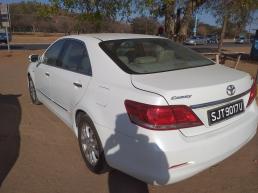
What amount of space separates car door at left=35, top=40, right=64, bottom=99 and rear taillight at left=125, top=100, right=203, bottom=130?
7.96 feet

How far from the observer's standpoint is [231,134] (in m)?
3.06

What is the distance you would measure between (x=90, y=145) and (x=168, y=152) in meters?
1.25

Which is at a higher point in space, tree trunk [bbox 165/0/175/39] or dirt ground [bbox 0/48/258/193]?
tree trunk [bbox 165/0/175/39]

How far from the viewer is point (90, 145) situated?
3.66m

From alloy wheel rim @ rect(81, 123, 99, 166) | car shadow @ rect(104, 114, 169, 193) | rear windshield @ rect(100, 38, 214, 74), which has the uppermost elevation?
rear windshield @ rect(100, 38, 214, 74)

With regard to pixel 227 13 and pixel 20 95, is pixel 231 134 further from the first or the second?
pixel 227 13

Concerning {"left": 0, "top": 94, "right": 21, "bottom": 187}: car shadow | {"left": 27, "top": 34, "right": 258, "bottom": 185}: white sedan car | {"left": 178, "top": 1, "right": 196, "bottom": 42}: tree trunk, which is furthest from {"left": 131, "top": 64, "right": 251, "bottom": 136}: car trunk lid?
{"left": 178, "top": 1, "right": 196, "bottom": 42}: tree trunk

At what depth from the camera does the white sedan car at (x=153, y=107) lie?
2729mm

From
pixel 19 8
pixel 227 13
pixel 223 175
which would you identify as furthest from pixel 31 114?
pixel 19 8

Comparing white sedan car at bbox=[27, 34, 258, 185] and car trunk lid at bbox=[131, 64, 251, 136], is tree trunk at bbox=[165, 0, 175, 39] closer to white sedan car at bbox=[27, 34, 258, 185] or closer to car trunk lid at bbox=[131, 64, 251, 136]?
white sedan car at bbox=[27, 34, 258, 185]

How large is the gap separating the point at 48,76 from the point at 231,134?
9.87 ft

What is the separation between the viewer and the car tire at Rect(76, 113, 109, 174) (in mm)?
3448

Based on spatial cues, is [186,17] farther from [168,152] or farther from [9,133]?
[168,152]

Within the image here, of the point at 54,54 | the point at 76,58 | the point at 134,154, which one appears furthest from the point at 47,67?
the point at 134,154
